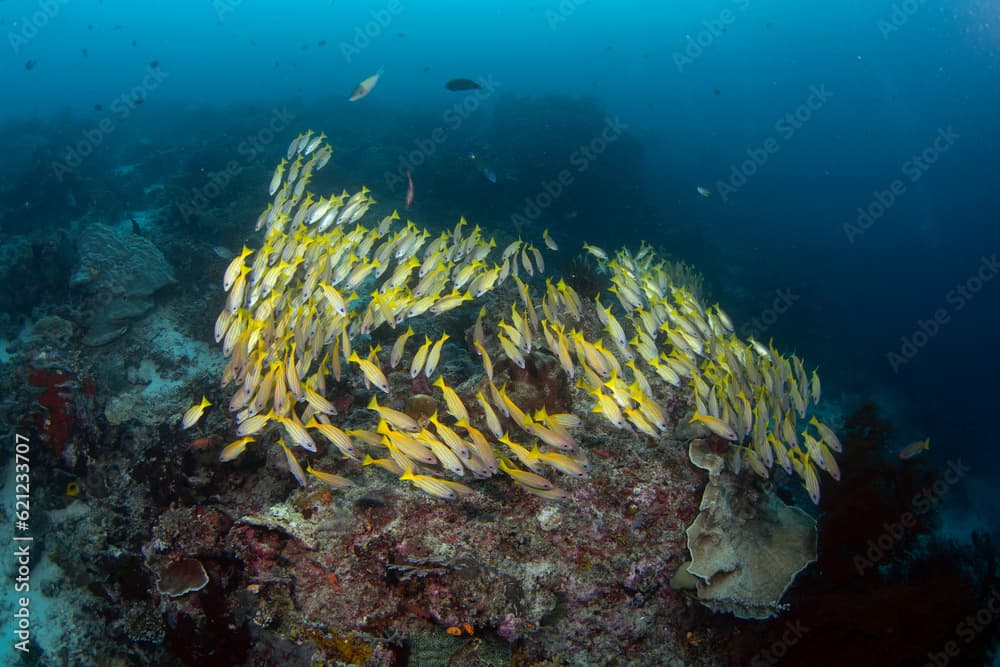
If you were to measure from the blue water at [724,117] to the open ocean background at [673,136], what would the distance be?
290 millimetres

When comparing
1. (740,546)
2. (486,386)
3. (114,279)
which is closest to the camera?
(740,546)

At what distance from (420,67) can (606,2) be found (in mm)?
79436

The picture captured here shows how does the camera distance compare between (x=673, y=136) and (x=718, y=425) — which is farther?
(x=673, y=136)

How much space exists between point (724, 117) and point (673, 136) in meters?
32.7

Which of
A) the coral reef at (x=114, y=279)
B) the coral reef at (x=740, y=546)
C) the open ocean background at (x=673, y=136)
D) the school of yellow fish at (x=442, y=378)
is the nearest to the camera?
the school of yellow fish at (x=442, y=378)

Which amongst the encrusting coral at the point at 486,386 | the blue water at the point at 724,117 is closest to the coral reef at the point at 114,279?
the encrusting coral at the point at 486,386

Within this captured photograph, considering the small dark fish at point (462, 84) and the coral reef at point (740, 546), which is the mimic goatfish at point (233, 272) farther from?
the small dark fish at point (462, 84)

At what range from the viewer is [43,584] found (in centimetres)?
623

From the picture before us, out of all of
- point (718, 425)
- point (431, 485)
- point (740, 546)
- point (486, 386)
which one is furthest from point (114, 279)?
point (740, 546)

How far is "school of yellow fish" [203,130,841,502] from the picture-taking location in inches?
139

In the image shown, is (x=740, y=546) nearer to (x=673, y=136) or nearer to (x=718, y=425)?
(x=718, y=425)

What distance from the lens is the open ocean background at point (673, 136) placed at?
64.6 ft

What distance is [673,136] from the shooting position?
201 ft

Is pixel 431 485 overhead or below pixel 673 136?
below
